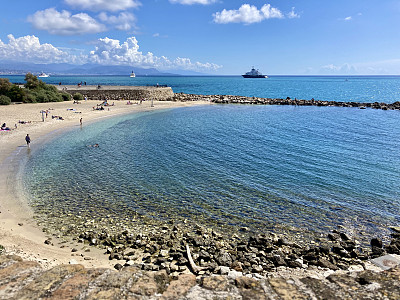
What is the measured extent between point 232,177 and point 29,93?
203ft

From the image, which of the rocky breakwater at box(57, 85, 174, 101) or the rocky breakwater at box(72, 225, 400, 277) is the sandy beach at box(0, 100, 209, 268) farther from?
the rocky breakwater at box(57, 85, 174, 101)

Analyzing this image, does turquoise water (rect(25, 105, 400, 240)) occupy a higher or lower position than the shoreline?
higher

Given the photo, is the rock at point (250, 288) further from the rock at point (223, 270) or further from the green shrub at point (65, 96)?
the green shrub at point (65, 96)

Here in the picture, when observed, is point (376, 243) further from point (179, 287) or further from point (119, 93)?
point (119, 93)

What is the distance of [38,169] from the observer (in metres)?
24.8

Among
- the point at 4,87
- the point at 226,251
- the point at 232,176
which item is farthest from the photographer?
the point at 4,87

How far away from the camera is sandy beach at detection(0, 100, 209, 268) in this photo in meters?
12.5

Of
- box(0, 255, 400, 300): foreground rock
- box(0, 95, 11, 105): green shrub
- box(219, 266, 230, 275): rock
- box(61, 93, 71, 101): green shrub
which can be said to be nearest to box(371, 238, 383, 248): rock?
box(0, 255, 400, 300): foreground rock

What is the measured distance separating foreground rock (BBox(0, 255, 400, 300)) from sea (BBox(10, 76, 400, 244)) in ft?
23.4

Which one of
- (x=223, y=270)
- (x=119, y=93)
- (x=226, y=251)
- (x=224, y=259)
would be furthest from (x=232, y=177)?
(x=119, y=93)

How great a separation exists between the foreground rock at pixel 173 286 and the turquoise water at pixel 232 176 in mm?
7292

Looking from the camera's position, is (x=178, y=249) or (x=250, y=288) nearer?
(x=250, y=288)

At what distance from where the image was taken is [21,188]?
2038 centimetres

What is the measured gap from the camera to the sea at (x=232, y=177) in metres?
17.0
